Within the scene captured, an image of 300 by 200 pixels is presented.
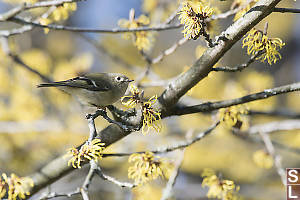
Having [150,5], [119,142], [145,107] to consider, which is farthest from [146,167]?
[119,142]

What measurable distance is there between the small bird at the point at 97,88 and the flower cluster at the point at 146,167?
504 millimetres

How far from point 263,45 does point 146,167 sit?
91 centimetres

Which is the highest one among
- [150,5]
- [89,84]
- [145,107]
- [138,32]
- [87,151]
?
[150,5]

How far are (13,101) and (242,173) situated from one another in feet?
11.1

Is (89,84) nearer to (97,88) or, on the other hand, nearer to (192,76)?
(97,88)

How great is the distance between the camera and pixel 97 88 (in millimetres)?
2436

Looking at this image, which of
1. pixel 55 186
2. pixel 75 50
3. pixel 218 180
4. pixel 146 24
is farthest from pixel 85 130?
pixel 75 50

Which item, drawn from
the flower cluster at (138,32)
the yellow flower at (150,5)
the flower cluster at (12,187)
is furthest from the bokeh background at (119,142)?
the flower cluster at (12,187)

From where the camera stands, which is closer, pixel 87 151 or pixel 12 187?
pixel 87 151

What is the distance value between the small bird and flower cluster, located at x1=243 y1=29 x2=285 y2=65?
952 millimetres

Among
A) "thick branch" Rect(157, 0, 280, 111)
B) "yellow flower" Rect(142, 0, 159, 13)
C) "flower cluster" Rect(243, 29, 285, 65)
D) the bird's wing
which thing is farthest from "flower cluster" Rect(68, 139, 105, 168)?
"yellow flower" Rect(142, 0, 159, 13)

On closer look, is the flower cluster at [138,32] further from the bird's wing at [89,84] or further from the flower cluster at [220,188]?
the flower cluster at [220,188]

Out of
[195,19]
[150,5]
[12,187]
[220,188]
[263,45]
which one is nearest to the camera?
[195,19]

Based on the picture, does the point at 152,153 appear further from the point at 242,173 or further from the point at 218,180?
the point at 242,173
